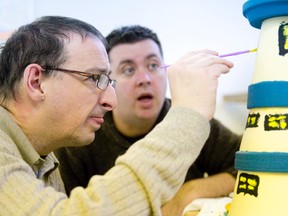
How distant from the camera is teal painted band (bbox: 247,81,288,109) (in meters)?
0.62

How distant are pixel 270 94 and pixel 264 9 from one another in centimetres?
16

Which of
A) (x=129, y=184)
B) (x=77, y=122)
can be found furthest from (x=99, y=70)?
(x=129, y=184)

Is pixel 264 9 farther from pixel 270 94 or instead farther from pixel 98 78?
pixel 98 78

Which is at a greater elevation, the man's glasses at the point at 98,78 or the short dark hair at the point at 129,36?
the short dark hair at the point at 129,36

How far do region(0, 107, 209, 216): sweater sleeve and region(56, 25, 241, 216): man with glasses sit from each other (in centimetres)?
85

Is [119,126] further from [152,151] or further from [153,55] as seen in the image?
[152,151]

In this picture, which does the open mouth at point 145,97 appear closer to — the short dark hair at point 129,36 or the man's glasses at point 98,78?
the short dark hair at point 129,36

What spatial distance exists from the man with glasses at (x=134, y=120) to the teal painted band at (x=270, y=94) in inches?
29.5

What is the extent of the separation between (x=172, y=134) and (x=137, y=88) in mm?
864

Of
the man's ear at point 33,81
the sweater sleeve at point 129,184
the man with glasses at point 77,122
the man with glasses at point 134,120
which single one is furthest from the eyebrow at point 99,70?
the man with glasses at point 134,120

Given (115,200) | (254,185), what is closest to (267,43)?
(254,185)

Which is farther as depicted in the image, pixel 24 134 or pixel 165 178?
pixel 24 134

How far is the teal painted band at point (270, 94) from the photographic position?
623 millimetres

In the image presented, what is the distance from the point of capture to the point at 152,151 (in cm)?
55
